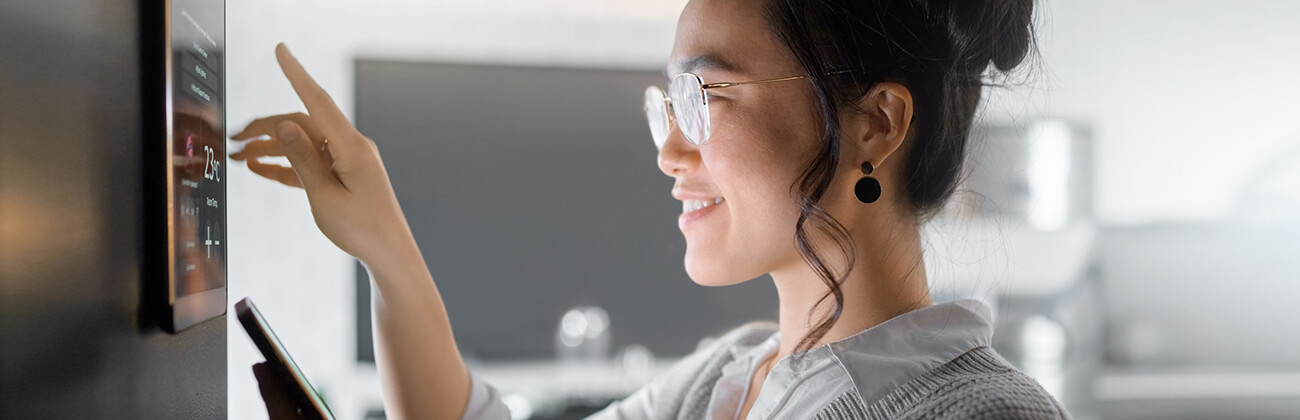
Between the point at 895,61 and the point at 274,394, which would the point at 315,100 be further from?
the point at 895,61

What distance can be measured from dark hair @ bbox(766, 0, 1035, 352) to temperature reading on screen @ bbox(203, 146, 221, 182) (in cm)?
50

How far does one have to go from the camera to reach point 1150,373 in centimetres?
308

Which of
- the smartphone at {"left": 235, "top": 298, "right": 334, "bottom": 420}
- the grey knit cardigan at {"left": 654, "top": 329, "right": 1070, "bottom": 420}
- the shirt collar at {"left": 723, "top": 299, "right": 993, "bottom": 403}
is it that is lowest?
the grey knit cardigan at {"left": 654, "top": 329, "right": 1070, "bottom": 420}

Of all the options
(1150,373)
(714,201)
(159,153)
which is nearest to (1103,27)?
(1150,373)

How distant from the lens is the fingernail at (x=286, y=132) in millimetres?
654

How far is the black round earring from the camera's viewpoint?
0.84 m

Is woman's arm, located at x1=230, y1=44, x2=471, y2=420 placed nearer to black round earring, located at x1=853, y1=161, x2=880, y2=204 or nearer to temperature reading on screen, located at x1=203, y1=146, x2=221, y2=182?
temperature reading on screen, located at x1=203, y1=146, x2=221, y2=182

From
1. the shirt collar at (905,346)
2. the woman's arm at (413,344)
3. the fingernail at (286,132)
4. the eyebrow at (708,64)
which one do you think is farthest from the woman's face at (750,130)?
the fingernail at (286,132)

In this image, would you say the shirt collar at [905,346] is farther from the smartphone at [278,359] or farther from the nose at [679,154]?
the smartphone at [278,359]

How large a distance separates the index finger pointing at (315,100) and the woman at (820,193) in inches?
0.6

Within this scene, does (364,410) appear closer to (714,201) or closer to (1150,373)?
(714,201)

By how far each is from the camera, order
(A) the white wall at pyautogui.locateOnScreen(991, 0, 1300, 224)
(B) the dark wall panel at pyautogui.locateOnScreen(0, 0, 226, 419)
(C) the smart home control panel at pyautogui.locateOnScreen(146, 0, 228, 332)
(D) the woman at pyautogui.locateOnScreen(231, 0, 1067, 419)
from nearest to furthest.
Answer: (B) the dark wall panel at pyautogui.locateOnScreen(0, 0, 226, 419) → (C) the smart home control panel at pyautogui.locateOnScreen(146, 0, 228, 332) → (D) the woman at pyautogui.locateOnScreen(231, 0, 1067, 419) → (A) the white wall at pyautogui.locateOnScreen(991, 0, 1300, 224)

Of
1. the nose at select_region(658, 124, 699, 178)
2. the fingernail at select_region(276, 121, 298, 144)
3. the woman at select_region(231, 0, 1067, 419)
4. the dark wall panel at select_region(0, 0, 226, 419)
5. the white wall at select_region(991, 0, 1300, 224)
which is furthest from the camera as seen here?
the white wall at select_region(991, 0, 1300, 224)

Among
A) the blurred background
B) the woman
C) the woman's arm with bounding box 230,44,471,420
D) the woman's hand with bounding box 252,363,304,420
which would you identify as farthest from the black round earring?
the blurred background
